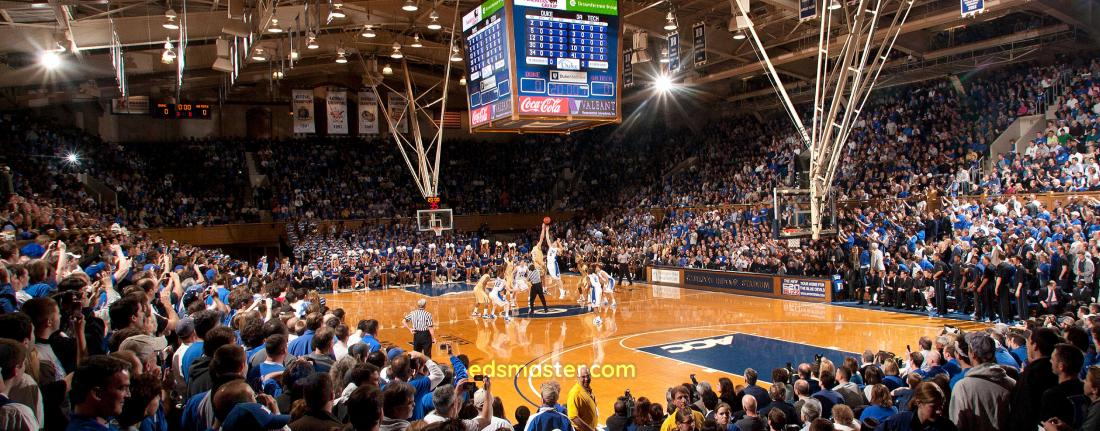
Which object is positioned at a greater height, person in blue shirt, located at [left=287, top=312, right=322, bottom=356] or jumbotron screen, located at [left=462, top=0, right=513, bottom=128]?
jumbotron screen, located at [left=462, top=0, right=513, bottom=128]

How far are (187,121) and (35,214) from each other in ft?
78.3

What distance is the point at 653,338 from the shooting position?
1747 cm

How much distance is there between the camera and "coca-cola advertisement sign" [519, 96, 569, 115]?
1520 cm

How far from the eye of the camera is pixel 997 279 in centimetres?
1745

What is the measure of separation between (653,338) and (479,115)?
6501mm

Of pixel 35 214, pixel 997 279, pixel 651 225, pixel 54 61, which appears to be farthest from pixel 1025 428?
pixel 651 225

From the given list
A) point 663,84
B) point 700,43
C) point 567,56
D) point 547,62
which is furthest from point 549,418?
point 663,84

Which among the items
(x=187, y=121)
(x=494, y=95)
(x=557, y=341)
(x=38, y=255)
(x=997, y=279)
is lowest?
(x=557, y=341)

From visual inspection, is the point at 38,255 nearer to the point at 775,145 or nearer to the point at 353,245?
the point at 353,245

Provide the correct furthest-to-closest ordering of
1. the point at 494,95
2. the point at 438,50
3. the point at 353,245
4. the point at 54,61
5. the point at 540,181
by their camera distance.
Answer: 1. the point at 540,181
2. the point at 353,245
3. the point at 438,50
4. the point at 54,61
5. the point at 494,95

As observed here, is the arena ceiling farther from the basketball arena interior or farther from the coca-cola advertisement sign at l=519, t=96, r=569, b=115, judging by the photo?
the coca-cola advertisement sign at l=519, t=96, r=569, b=115

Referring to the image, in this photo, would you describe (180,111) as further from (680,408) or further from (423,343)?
(680,408)

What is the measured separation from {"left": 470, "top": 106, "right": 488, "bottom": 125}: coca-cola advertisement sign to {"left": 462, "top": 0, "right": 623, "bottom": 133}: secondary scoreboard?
0.04 m

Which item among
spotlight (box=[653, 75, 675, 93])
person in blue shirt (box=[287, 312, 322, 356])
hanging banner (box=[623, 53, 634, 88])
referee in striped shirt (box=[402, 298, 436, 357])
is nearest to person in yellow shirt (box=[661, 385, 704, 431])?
person in blue shirt (box=[287, 312, 322, 356])
